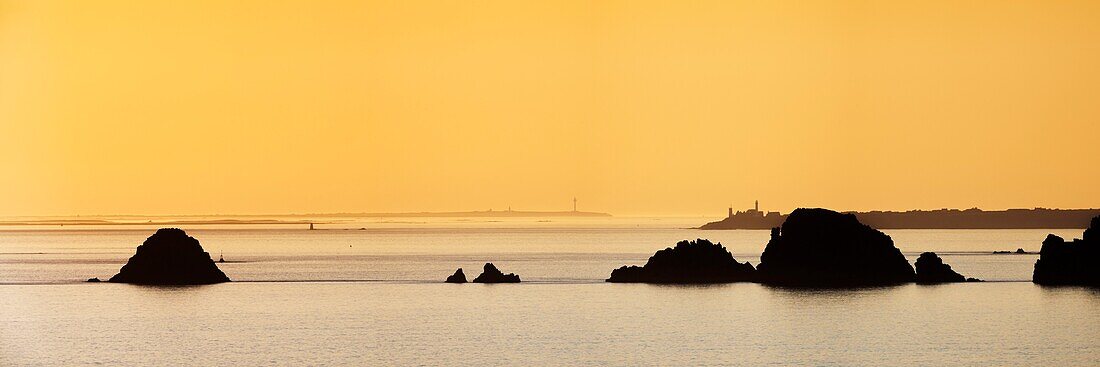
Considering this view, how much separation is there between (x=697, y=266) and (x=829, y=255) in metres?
12.6

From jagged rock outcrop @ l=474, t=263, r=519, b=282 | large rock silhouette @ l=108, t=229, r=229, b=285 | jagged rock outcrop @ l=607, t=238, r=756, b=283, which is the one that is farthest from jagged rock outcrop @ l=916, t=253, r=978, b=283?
large rock silhouette @ l=108, t=229, r=229, b=285

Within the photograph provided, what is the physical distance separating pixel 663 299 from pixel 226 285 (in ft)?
155

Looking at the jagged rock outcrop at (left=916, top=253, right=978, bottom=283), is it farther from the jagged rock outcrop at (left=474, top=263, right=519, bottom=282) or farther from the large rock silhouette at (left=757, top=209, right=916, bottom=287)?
the jagged rock outcrop at (left=474, top=263, right=519, bottom=282)

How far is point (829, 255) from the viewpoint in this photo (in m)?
138

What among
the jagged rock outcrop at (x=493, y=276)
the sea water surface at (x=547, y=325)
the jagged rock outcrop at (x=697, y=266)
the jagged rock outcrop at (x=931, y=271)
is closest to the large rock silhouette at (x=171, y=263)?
the sea water surface at (x=547, y=325)

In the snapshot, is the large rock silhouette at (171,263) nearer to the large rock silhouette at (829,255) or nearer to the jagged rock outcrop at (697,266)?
the jagged rock outcrop at (697,266)

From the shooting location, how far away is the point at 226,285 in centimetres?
15362

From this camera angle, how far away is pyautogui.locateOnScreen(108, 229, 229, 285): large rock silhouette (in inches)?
5423

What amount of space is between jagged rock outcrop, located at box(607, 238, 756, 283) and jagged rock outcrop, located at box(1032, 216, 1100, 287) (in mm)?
26301

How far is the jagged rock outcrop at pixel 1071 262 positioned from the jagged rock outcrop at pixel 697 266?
2630 cm

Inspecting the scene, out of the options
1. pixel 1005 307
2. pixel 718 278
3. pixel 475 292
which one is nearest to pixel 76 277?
pixel 475 292

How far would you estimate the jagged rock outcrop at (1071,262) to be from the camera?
137750 millimetres

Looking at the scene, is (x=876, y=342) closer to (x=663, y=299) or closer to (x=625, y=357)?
(x=625, y=357)

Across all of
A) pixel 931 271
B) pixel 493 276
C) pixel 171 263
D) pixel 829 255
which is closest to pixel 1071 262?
pixel 931 271
